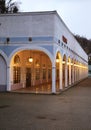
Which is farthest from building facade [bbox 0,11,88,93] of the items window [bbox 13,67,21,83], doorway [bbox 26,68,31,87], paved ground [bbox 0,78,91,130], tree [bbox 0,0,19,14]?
tree [bbox 0,0,19,14]

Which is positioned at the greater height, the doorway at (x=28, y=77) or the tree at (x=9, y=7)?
the tree at (x=9, y=7)

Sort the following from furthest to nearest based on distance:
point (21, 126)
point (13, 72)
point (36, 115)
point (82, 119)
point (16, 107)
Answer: point (13, 72)
point (16, 107)
point (36, 115)
point (82, 119)
point (21, 126)

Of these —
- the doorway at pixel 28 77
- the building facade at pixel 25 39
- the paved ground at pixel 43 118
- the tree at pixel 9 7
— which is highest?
the tree at pixel 9 7

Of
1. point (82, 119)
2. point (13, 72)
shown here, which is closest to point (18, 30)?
point (13, 72)

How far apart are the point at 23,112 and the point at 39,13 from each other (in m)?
12.0

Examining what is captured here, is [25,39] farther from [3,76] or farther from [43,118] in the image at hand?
[43,118]

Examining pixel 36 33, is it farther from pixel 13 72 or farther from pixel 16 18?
pixel 13 72

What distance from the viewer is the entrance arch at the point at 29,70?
2694cm

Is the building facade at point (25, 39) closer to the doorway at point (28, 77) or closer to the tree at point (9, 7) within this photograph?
the doorway at point (28, 77)

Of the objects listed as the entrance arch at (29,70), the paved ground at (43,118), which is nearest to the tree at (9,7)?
the entrance arch at (29,70)

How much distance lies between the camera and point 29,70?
3173 cm

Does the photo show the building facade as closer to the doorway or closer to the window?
the window

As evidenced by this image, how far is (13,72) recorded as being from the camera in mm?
26203

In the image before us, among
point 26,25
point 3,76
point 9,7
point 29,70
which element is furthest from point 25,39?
point 9,7
